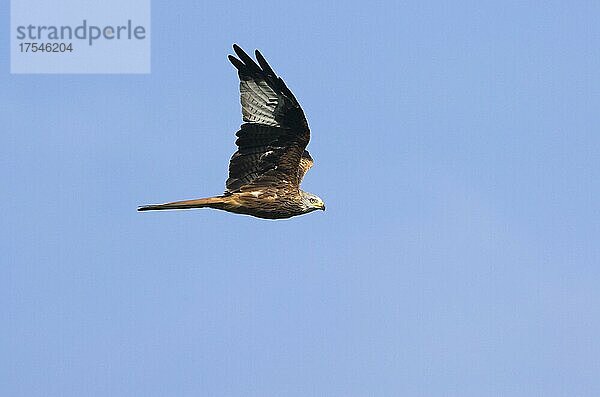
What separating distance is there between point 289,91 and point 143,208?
2.15 metres

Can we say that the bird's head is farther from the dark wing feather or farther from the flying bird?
the dark wing feather

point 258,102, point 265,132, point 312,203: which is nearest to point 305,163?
point 312,203

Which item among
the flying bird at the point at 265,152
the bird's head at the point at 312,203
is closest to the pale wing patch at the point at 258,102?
the flying bird at the point at 265,152

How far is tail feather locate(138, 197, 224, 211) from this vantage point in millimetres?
11875

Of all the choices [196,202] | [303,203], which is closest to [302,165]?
[303,203]

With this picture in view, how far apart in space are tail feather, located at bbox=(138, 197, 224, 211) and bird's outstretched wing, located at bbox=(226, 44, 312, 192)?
1.18ft

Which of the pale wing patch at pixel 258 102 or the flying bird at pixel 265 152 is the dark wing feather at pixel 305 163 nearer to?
the flying bird at pixel 265 152

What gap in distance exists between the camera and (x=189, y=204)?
12211 millimetres

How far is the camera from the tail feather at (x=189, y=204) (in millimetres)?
11875

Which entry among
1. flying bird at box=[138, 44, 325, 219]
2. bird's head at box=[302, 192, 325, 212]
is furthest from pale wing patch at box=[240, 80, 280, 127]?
bird's head at box=[302, 192, 325, 212]

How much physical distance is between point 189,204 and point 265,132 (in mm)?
1280

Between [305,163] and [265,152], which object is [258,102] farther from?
[305,163]

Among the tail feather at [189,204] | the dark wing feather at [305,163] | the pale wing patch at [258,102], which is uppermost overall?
the pale wing patch at [258,102]

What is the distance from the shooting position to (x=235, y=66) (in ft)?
41.4
